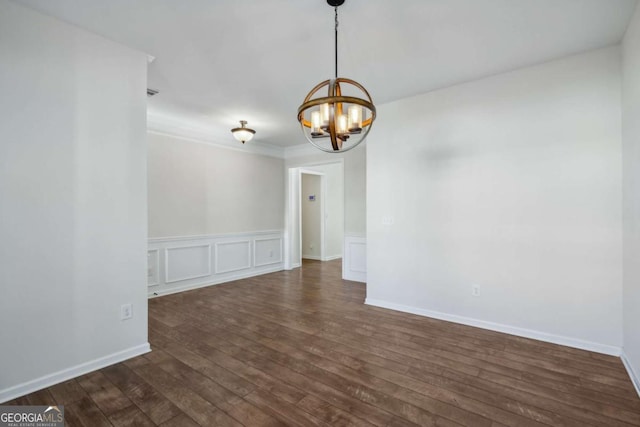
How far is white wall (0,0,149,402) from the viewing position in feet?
6.57

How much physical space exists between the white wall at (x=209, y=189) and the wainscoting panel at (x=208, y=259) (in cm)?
15

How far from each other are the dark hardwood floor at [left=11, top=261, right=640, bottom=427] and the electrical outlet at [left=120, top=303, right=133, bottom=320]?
14.9 inches

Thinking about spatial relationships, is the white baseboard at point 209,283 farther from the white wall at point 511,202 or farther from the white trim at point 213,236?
the white wall at point 511,202

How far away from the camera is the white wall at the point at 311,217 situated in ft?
25.1

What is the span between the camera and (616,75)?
8.42 ft

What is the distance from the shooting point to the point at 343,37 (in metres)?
2.40

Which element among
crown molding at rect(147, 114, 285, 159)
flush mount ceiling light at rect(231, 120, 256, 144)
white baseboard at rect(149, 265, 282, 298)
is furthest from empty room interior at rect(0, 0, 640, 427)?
white baseboard at rect(149, 265, 282, 298)

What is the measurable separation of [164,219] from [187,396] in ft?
10.3

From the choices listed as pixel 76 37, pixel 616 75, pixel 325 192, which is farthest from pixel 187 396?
pixel 325 192

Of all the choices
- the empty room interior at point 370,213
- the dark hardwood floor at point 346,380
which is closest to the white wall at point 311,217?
the empty room interior at point 370,213

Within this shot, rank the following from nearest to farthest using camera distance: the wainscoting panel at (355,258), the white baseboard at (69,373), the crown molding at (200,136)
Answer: the white baseboard at (69,373), the crown molding at (200,136), the wainscoting panel at (355,258)

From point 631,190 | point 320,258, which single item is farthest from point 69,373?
point 320,258

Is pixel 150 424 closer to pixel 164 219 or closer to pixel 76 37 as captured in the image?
A: pixel 76 37

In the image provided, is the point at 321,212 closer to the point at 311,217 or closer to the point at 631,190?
the point at 311,217
